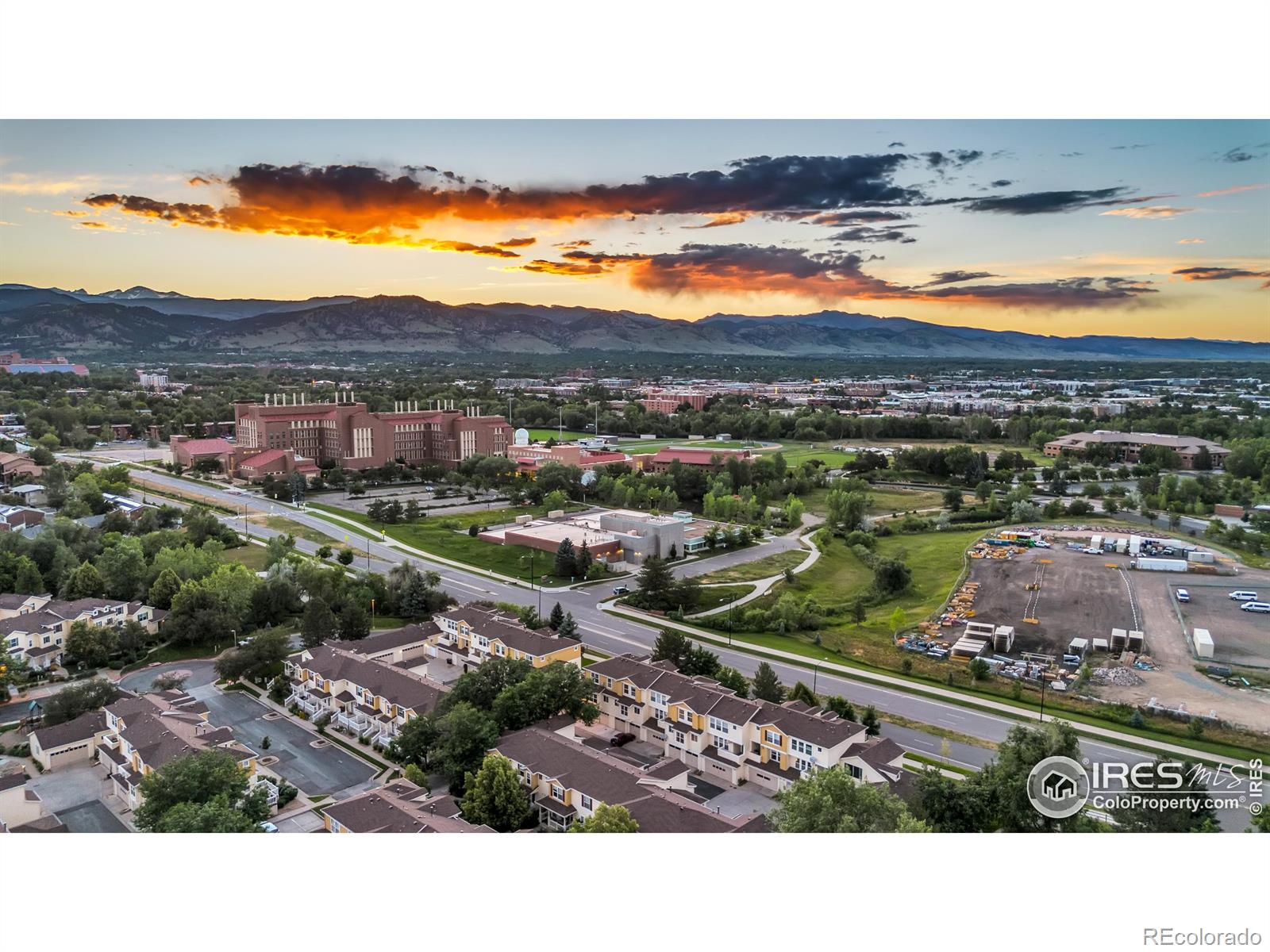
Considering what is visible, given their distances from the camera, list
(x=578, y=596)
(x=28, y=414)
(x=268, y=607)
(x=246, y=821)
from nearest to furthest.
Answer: (x=246, y=821) → (x=268, y=607) → (x=578, y=596) → (x=28, y=414)

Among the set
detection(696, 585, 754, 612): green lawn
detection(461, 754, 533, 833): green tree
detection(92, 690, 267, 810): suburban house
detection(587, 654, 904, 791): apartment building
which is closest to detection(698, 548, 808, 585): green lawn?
detection(696, 585, 754, 612): green lawn

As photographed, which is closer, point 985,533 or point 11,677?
point 11,677

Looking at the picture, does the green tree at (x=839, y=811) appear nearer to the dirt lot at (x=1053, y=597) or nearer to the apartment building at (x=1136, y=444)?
the dirt lot at (x=1053, y=597)

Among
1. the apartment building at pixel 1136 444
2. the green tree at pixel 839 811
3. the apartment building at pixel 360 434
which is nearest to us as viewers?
the green tree at pixel 839 811

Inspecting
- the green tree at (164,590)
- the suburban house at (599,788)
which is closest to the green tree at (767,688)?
the suburban house at (599,788)

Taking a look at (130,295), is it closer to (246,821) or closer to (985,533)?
(246,821)

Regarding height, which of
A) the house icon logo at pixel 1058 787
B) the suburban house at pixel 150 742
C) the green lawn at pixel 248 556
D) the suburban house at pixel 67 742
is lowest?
the green lawn at pixel 248 556

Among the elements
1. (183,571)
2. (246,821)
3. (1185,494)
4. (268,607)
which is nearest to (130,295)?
(183,571)

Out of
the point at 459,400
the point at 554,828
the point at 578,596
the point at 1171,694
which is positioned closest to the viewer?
the point at 554,828
